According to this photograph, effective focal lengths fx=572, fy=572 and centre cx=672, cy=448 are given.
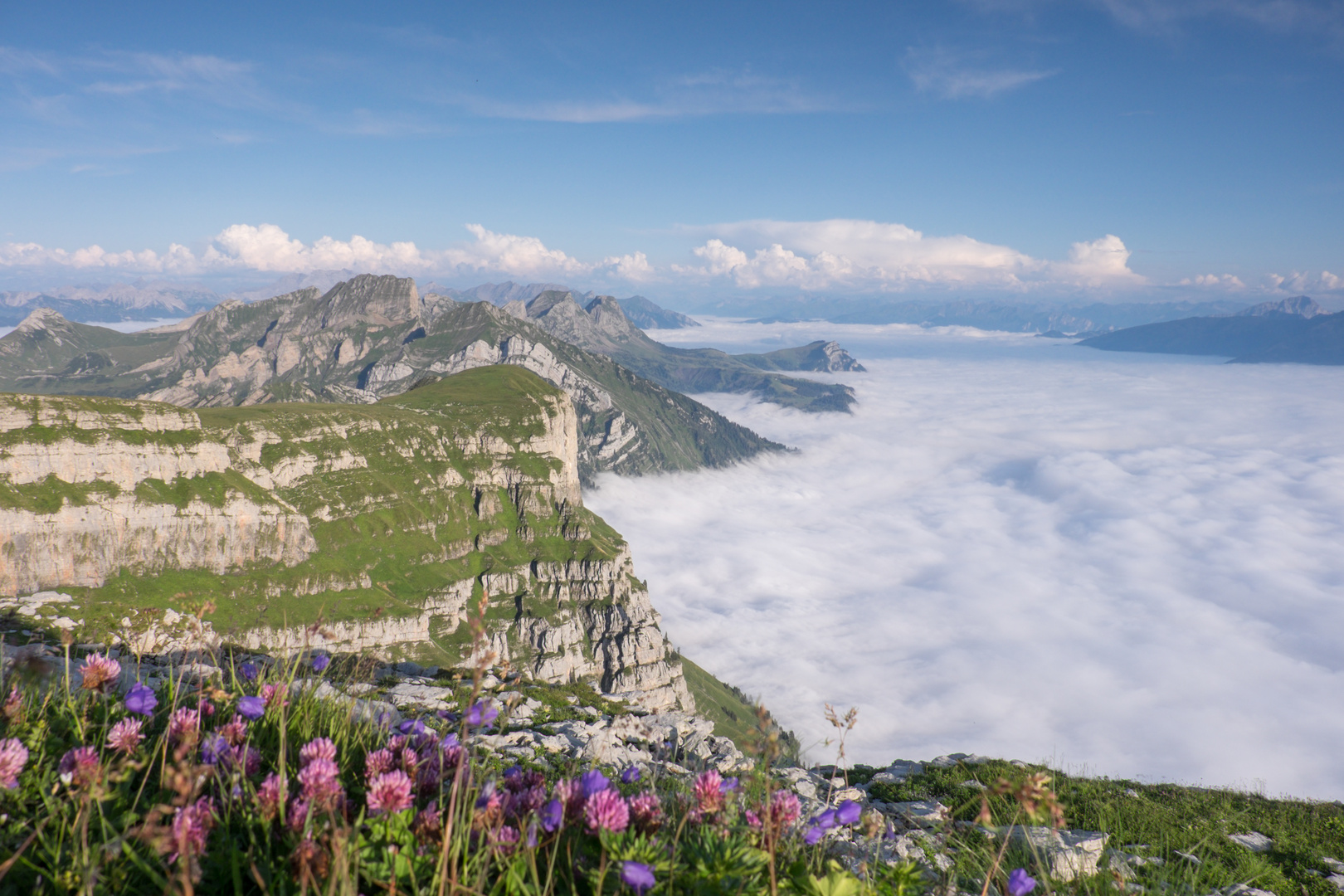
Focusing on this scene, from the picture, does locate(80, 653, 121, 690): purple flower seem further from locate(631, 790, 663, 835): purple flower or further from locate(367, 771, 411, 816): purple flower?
locate(631, 790, 663, 835): purple flower

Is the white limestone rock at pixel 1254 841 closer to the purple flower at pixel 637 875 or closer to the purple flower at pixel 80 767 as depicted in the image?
the purple flower at pixel 637 875

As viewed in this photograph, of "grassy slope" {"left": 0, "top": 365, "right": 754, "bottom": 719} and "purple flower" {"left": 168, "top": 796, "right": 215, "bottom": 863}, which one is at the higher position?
"purple flower" {"left": 168, "top": 796, "right": 215, "bottom": 863}

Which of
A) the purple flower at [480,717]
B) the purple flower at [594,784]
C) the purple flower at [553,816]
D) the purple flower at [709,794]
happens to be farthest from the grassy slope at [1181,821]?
the purple flower at [480,717]

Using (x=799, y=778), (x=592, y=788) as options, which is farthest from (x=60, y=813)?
(x=799, y=778)

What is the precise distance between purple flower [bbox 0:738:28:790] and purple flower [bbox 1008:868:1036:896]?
23.8 feet

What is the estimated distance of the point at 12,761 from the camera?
4176 mm

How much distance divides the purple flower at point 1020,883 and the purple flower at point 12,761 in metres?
7.24

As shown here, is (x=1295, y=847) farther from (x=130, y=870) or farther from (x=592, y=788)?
(x=130, y=870)

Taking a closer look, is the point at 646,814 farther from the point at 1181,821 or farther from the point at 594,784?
the point at 1181,821

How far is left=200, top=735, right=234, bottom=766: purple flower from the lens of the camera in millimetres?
4418

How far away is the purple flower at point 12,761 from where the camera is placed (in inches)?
162

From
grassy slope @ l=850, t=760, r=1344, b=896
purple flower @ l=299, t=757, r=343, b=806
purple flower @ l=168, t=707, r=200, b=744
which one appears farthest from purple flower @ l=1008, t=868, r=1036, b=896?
purple flower @ l=168, t=707, r=200, b=744

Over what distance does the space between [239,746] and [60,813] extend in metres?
1.11

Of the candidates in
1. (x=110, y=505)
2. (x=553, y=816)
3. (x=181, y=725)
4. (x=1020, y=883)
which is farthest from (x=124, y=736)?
(x=110, y=505)
